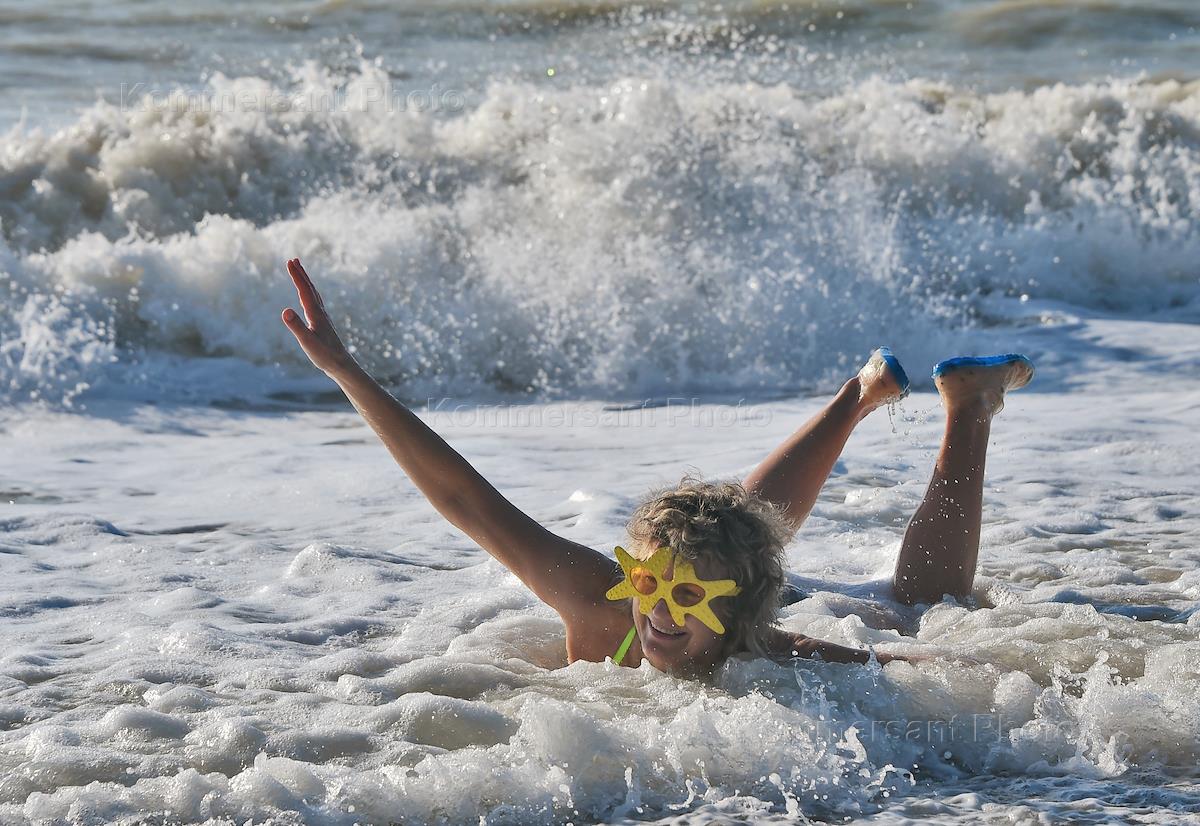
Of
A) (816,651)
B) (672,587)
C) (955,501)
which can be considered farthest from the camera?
(955,501)

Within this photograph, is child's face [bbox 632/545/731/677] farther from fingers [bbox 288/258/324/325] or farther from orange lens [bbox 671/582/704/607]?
fingers [bbox 288/258/324/325]

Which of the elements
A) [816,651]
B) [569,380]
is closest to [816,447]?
[816,651]

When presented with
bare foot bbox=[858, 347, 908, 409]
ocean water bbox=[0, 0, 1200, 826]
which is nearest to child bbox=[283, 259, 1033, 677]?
ocean water bbox=[0, 0, 1200, 826]

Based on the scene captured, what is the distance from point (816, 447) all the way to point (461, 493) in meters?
1.39

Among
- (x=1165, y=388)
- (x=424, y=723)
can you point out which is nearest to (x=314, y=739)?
(x=424, y=723)

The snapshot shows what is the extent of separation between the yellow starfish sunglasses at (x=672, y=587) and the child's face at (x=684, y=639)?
0.02 meters

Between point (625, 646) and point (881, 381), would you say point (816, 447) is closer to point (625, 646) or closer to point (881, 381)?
point (881, 381)

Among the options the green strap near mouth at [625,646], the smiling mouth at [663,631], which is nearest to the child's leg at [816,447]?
the green strap near mouth at [625,646]

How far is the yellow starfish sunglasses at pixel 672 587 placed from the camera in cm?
370

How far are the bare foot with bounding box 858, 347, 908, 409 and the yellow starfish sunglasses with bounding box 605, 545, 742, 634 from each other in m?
1.25

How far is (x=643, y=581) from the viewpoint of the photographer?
12.2 ft

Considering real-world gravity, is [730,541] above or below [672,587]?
above

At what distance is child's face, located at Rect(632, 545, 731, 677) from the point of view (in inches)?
148

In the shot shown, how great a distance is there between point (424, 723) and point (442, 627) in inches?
35.7
